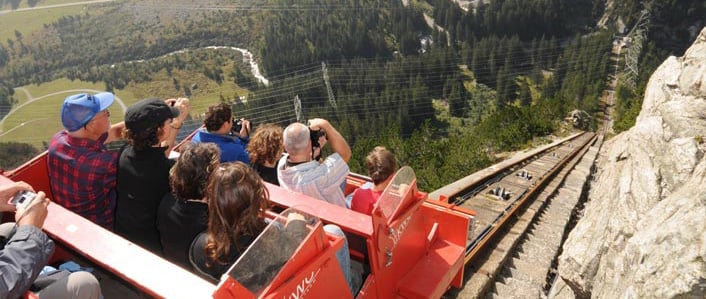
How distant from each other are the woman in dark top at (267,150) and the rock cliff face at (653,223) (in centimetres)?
385

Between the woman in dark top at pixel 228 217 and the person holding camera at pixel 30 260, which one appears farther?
the woman in dark top at pixel 228 217

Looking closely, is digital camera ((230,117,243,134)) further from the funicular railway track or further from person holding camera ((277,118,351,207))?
the funicular railway track

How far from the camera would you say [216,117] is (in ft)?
15.4

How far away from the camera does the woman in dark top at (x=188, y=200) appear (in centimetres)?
304

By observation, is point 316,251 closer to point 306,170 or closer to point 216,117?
point 306,170

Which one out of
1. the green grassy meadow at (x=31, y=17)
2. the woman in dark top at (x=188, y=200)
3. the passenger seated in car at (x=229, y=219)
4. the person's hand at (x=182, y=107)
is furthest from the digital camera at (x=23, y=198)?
the green grassy meadow at (x=31, y=17)

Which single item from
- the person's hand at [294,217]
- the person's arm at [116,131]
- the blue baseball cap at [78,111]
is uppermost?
the blue baseball cap at [78,111]

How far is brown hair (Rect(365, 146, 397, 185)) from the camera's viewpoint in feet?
14.1

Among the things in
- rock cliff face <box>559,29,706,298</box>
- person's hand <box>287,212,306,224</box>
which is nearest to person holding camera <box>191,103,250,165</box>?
person's hand <box>287,212,306,224</box>

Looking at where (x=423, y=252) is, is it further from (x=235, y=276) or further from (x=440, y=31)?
(x=440, y=31)

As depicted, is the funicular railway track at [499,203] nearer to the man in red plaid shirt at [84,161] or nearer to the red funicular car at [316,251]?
the red funicular car at [316,251]

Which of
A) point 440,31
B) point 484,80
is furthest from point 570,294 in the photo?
point 440,31

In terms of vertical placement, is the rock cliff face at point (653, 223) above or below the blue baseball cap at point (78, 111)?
below

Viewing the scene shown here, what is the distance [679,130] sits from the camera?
797 cm
